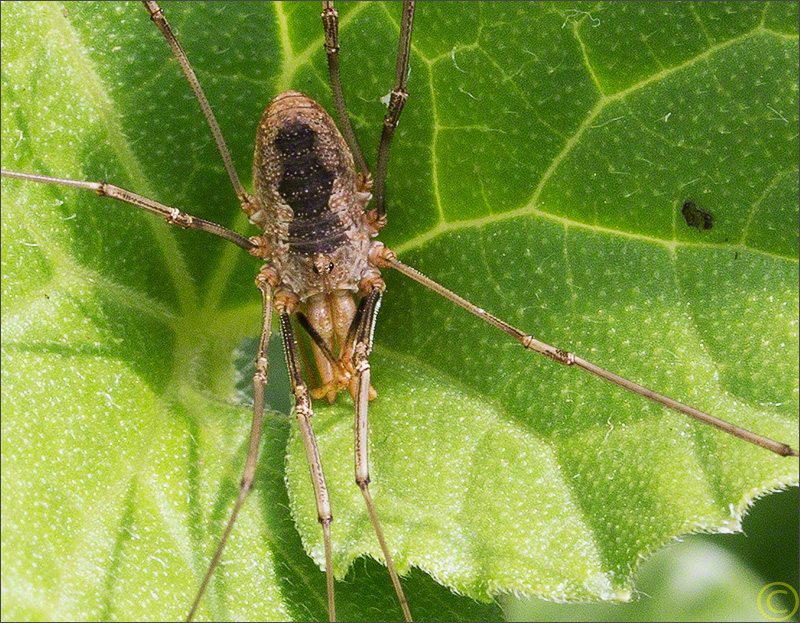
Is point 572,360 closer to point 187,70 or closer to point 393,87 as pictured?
point 393,87

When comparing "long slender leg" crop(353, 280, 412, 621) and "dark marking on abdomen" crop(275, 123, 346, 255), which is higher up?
"dark marking on abdomen" crop(275, 123, 346, 255)

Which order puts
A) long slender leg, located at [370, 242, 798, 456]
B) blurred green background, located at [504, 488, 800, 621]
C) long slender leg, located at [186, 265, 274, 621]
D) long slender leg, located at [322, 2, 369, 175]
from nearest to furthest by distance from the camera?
1. long slender leg, located at [370, 242, 798, 456]
2. long slender leg, located at [186, 265, 274, 621]
3. long slender leg, located at [322, 2, 369, 175]
4. blurred green background, located at [504, 488, 800, 621]

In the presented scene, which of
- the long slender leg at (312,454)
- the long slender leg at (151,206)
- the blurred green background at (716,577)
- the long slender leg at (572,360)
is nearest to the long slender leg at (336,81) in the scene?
the long slender leg at (572,360)

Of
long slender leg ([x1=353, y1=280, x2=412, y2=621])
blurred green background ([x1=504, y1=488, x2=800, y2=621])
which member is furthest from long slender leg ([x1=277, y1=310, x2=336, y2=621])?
blurred green background ([x1=504, y1=488, x2=800, y2=621])

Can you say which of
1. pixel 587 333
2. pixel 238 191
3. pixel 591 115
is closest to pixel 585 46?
pixel 591 115

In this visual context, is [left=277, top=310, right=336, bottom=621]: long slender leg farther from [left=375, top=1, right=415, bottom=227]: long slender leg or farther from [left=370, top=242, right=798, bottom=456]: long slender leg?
[left=375, top=1, right=415, bottom=227]: long slender leg

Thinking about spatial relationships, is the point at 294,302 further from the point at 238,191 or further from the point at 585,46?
the point at 585,46
